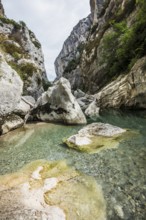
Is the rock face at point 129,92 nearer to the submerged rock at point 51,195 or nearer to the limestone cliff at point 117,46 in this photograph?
the limestone cliff at point 117,46

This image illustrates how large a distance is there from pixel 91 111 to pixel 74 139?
16356 millimetres

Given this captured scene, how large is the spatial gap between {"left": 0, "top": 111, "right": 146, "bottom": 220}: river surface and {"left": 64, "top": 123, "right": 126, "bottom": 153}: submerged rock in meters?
0.54

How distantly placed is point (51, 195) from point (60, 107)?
625 inches

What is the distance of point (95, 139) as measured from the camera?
13102 millimetres

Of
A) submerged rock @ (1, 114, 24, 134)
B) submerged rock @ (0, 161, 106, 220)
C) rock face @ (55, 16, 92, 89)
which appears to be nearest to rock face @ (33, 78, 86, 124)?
submerged rock @ (1, 114, 24, 134)

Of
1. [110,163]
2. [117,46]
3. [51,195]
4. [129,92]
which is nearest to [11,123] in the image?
[110,163]

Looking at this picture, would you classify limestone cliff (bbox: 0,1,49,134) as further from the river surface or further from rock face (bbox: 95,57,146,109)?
rock face (bbox: 95,57,146,109)

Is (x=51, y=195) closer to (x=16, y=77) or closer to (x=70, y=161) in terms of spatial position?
(x=70, y=161)

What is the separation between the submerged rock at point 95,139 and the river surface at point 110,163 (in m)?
0.54

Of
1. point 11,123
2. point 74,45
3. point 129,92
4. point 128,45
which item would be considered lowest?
Result: point 11,123

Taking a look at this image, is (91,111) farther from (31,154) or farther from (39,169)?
(39,169)

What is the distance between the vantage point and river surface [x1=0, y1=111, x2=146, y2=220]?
19.3ft

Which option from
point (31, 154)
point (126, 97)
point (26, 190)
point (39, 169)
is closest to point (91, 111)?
point (126, 97)

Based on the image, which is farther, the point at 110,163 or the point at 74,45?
the point at 74,45
